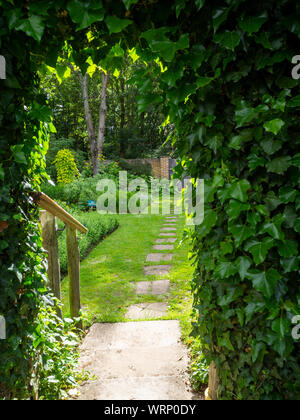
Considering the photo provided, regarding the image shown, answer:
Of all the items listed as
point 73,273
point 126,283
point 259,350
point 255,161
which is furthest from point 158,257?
point 255,161

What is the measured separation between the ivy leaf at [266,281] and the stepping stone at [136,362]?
A: 1.22m

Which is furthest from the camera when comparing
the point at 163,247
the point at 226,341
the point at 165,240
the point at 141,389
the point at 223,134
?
the point at 165,240

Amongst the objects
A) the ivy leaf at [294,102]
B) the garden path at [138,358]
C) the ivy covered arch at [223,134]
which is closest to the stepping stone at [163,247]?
the garden path at [138,358]

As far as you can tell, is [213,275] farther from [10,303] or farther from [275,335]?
[10,303]

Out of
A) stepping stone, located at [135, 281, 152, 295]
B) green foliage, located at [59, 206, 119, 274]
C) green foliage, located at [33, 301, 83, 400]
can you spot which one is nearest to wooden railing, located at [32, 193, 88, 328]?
green foliage, located at [33, 301, 83, 400]

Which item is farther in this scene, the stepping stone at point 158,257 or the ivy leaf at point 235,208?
the stepping stone at point 158,257

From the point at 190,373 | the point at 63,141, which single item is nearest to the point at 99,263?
the point at 190,373

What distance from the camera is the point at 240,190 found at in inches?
52.8

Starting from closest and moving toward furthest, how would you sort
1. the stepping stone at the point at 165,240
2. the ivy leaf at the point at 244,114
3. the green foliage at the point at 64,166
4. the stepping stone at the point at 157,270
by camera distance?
the ivy leaf at the point at 244,114 < the stepping stone at the point at 157,270 < the stepping stone at the point at 165,240 < the green foliage at the point at 64,166

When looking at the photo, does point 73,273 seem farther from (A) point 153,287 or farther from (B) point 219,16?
(B) point 219,16

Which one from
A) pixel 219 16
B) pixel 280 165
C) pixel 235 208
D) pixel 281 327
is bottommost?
pixel 281 327

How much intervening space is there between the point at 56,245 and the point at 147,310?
1348mm

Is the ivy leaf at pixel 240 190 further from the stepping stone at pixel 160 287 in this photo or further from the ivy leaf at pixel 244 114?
the stepping stone at pixel 160 287

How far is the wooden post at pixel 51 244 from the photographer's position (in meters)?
2.66
